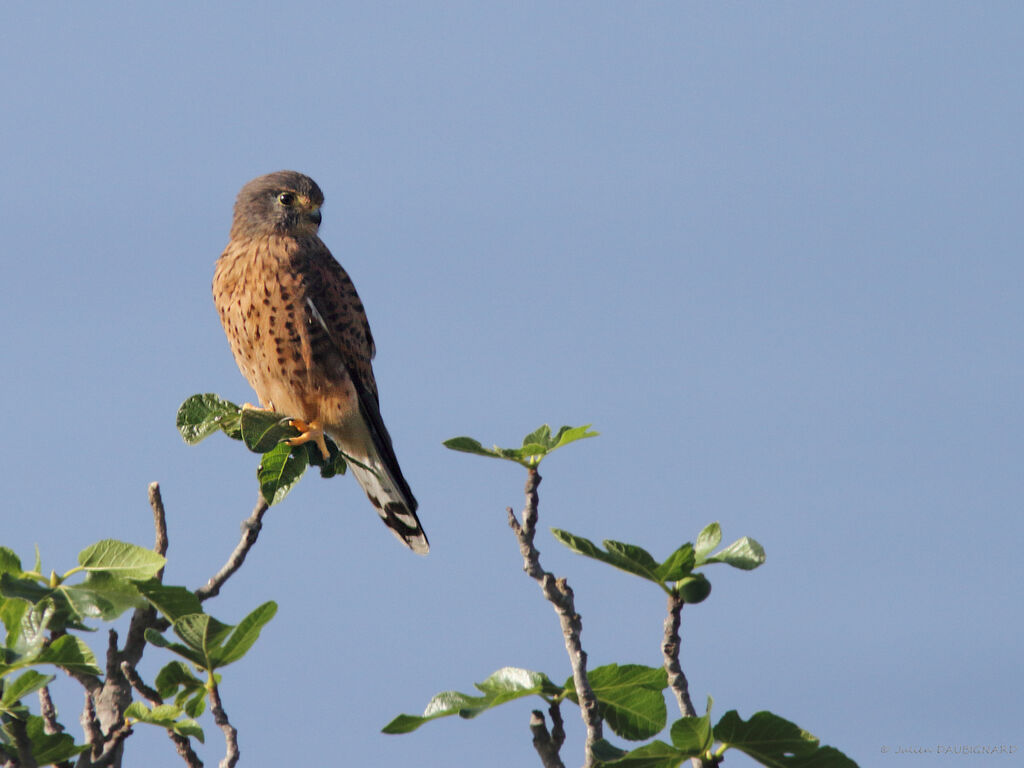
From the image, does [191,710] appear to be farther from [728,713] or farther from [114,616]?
[728,713]

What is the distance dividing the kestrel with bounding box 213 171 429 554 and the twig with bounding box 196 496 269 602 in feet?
7.77

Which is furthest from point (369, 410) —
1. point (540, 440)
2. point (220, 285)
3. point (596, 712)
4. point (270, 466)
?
point (596, 712)

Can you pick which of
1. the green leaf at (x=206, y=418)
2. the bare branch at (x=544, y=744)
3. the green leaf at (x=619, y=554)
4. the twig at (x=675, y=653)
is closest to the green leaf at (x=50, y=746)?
the bare branch at (x=544, y=744)

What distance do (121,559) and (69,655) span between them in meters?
0.17

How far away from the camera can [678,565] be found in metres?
2.04

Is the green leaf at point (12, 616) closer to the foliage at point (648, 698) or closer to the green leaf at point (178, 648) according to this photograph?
the green leaf at point (178, 648)

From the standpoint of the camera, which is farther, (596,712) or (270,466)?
(270,466)

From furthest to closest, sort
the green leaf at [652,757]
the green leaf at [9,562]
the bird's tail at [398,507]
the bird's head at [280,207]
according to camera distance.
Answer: the bird's head at [280,207]
the bird's tail at [398,507]
the green leaf at [9,562]
the green leaf at [652,757]

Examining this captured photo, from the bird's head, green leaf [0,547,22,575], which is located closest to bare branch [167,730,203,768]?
green leaf [0,547,22,575]

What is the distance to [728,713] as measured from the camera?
1.80 meters

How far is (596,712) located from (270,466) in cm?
120

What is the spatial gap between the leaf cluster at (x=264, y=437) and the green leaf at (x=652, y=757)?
1314mm

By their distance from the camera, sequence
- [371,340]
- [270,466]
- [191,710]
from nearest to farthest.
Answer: [191,710]
[270,466]
[371,340]

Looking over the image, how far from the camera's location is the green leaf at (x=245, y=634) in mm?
2016
